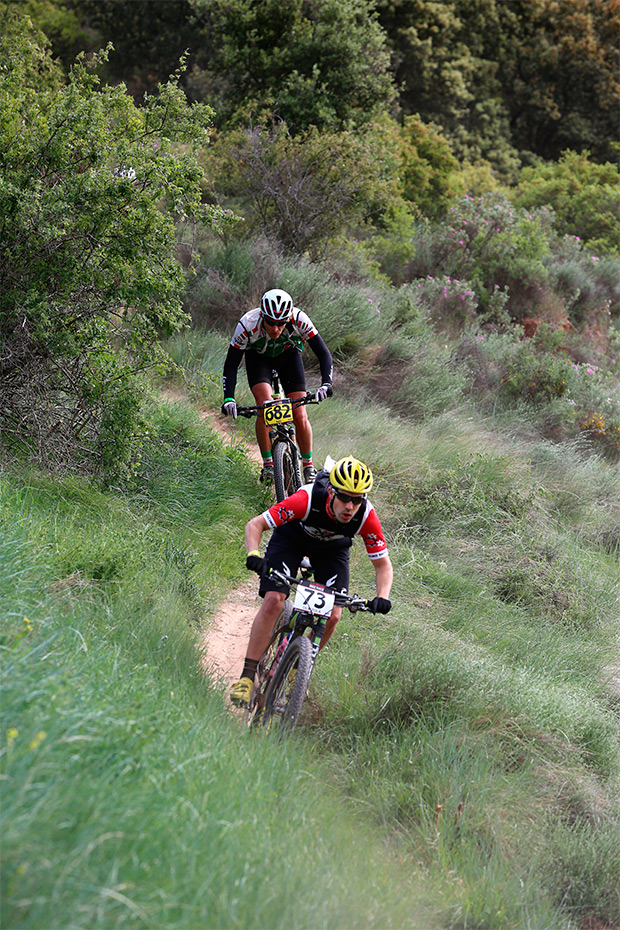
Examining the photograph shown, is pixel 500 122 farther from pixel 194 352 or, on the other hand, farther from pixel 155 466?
pixel 155 466

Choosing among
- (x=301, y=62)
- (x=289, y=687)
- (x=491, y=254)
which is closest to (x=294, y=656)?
(x=289, y=687)

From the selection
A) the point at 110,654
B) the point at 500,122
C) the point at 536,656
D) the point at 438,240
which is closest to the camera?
the point at 110,654

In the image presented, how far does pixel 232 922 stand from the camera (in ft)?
10.0

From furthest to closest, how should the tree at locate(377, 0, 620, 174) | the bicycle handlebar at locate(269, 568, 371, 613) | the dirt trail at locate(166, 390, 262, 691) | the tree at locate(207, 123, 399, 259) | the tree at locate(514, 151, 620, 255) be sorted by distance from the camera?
the tree at locate(377, 0, 620, 174) < the tree at locate(514, 151, 620, 255) < the tree at locate(207, 123, 399, 259) < the dirt trail at locate(166, 390, 262, 691) < the bicycle handlebar at locate(269, 568, 371, 613)

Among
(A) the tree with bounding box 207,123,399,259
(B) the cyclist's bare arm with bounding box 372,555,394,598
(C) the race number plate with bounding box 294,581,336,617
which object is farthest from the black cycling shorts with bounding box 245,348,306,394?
(A) the tree with bounding box 207,123,399,259

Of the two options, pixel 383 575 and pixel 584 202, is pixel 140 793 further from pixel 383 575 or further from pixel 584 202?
pixel 584 202

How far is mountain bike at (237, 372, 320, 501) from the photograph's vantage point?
8188 millimetres

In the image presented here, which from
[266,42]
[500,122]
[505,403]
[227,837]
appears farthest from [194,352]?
[500,122]

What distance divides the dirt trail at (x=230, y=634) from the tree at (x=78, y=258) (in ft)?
5.50

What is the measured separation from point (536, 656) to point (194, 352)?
21.7ft

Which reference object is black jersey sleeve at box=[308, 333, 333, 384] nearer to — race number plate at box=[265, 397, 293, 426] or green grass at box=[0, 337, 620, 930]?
race number plate at box=[265, 397, 293, 426]

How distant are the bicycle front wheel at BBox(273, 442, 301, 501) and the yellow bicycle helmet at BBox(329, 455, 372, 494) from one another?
3.11 metres

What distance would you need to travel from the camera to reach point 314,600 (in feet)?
16.6

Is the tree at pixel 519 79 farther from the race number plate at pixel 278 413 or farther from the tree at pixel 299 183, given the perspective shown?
the race number plate at pixel 278 413
